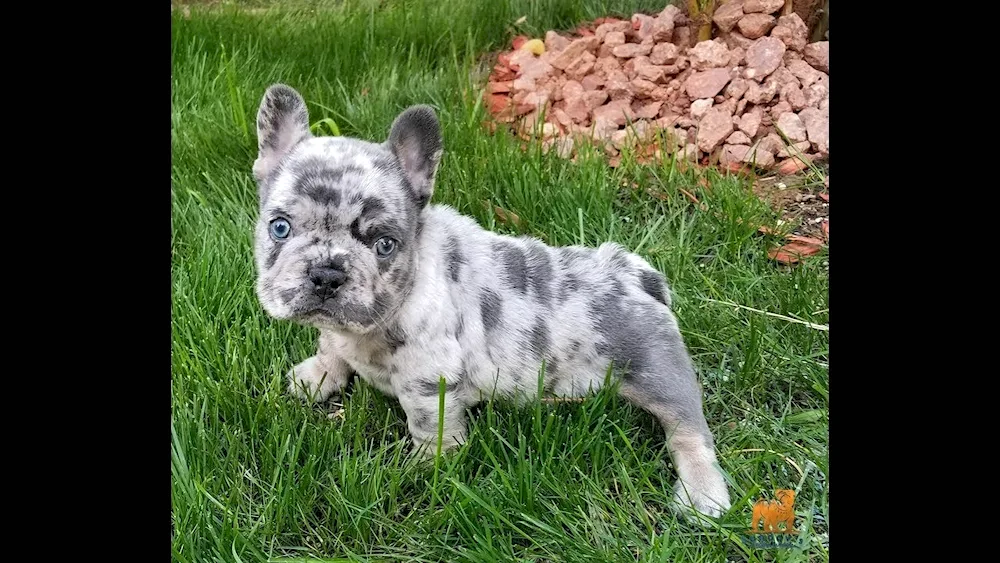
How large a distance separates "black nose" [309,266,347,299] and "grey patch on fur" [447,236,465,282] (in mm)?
533

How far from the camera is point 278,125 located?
2.96 m

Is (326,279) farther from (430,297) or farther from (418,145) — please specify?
(418,145)

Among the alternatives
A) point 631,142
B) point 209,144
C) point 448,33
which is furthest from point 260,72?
point 631,142

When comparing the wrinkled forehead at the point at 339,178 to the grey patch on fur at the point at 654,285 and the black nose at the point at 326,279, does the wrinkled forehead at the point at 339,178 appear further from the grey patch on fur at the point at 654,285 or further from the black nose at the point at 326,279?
the grey patch on fur at the point at 654,285

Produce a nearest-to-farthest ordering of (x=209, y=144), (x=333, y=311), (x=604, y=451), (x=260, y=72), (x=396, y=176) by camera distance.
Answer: (x=333, y=311) < (x=396, y=176) < (x=604, y=451) < (x=209, y=144) < (x=260, y=72)

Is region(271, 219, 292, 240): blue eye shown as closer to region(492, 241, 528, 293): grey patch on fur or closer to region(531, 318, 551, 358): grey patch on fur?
region(492, 241, 528, 293): grey patch on fur

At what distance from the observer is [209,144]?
465 cm

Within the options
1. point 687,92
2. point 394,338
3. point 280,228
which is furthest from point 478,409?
point 687,92

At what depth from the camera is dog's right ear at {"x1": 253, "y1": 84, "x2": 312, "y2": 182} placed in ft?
9.56

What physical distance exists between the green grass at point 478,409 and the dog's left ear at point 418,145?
3.17 ft

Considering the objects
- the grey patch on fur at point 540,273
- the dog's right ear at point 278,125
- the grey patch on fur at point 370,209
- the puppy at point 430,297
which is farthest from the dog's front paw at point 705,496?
the dog's right ear at point 278,125

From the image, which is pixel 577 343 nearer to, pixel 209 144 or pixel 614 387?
pixel 614 387

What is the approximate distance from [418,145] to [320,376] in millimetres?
1184

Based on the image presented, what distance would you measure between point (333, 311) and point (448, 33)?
3839 millimetres
